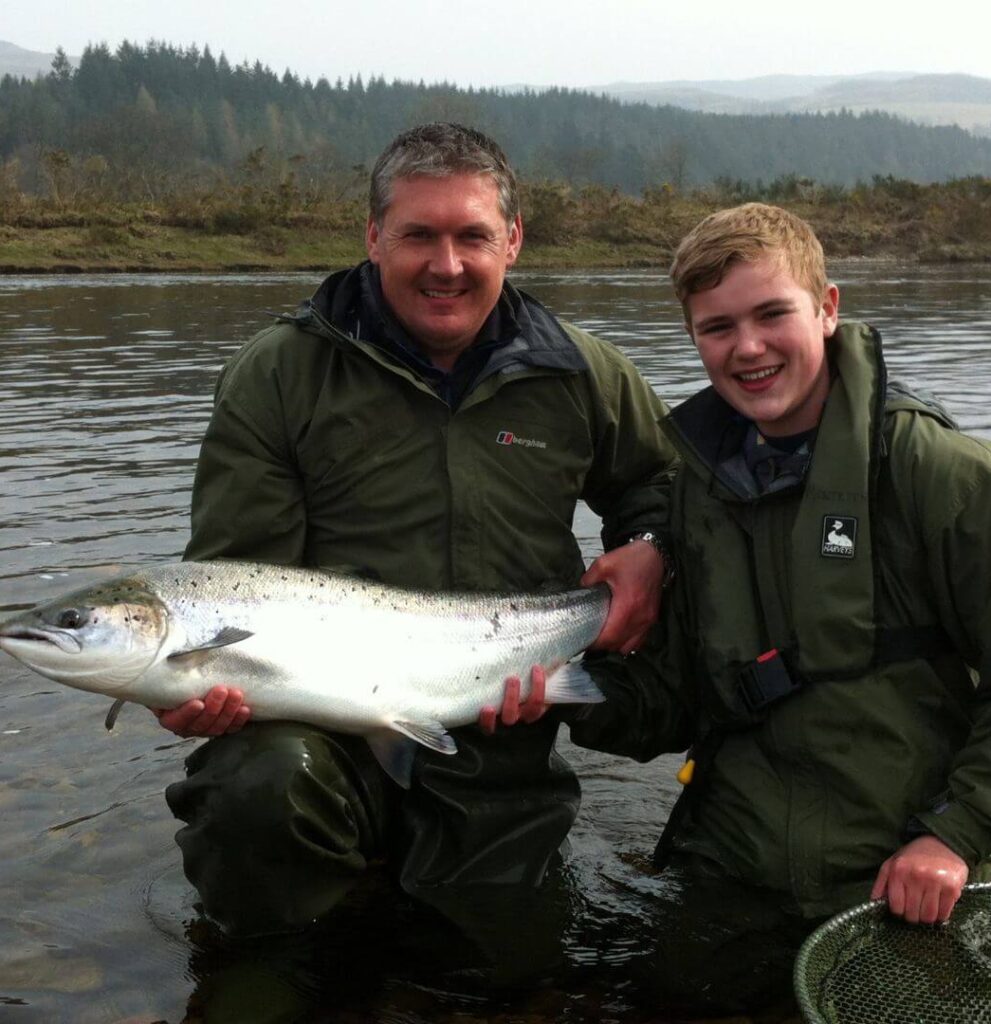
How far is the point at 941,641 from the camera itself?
3738 millimetres

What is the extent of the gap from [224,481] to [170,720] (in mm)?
816

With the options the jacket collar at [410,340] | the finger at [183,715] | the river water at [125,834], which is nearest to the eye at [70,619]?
the finger at [183,715]

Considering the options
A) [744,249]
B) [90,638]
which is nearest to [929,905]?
[744,249]

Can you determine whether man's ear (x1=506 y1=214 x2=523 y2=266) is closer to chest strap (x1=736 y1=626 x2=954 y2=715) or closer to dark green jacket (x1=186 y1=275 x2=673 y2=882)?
dark green jacket (x1=186 y1=275 x2=673 y2=882)

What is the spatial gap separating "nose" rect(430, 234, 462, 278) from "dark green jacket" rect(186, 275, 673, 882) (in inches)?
12.1

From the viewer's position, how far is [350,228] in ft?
170

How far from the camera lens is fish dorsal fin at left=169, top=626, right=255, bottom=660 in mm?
3625

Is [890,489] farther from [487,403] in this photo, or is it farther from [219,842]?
[219,842]

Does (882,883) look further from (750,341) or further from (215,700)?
(215,700)

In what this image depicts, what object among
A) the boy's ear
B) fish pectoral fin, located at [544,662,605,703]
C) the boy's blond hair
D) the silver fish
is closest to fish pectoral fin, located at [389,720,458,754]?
the silver fish

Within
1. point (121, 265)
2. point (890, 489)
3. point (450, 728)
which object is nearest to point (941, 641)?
point (890, 489)

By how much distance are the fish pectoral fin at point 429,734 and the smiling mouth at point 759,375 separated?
1.37 m

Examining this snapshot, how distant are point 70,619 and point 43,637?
8 cm

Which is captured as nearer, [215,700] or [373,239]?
[215,700]
